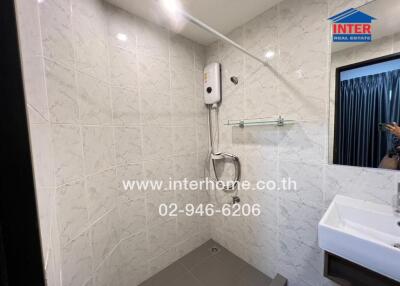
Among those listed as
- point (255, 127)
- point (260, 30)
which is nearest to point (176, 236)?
point (255, 127)

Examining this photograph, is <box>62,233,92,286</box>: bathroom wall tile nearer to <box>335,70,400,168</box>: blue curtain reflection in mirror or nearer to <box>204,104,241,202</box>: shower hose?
<box>204,104,241,202</box>: shower hose

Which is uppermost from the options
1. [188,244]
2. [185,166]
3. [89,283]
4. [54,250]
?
[185,166]

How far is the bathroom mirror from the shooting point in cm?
95

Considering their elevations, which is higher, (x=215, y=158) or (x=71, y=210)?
(x=215, y=158)

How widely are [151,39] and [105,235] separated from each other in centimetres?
161

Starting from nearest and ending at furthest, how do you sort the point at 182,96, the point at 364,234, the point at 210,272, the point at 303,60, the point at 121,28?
the point at 364,234
the point at 303,60
the point at 121,28
the point at 210,272
the point at 182,96

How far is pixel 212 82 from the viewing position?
5.81 feet

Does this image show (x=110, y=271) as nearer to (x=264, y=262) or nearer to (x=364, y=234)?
(x=264, y=262)

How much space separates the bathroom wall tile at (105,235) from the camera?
3.55 feet

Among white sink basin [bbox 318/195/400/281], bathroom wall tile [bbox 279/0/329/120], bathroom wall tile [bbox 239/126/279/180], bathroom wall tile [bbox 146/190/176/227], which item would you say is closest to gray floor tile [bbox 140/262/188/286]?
bathroom wall tile [bbox 146/190/176/227]

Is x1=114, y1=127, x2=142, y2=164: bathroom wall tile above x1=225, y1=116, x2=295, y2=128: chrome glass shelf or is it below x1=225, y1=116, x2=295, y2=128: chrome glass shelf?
below

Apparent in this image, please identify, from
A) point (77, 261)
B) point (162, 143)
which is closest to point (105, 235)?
point (77, 261)

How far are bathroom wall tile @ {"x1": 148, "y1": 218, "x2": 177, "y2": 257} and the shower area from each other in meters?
0.01

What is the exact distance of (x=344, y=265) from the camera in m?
0.85
